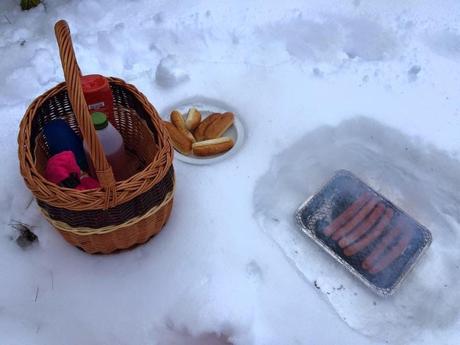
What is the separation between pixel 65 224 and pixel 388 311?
36.7 inches

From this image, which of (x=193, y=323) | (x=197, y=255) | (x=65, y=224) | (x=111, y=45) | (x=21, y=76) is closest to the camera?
(x=65, y=224)

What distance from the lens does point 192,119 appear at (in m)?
1.67

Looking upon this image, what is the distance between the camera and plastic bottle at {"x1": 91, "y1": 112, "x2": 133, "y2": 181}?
1.23 m

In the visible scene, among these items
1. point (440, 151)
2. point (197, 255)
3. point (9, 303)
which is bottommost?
point (9, 303)

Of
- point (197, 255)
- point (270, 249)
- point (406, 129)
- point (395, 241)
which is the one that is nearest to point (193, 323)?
point (197, 255)

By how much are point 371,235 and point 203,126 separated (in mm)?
683

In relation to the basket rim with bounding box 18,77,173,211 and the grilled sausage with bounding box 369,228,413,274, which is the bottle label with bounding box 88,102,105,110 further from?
the grilled sausage with bounding box 369,228,413,274

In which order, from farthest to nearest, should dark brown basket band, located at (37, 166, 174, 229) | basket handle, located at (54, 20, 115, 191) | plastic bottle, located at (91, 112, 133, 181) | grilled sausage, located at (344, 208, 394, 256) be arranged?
grilled sausage, located at (344, 208, 394, 256), plastic bottle, located at (91, 112, 133, 181), dark brown basket band, located at (37, 166, 174, 229), basket handle, located at (54, 20, 115, 191)

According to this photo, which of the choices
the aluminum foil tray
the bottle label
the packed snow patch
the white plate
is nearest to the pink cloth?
the bottle label

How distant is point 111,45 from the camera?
1.87m

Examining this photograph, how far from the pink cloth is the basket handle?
0.17m

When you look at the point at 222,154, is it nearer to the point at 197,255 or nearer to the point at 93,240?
the point at 197,255

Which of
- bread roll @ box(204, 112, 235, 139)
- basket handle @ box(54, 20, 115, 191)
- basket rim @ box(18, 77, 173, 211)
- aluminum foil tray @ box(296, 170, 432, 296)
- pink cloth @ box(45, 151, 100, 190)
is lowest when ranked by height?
aluminum foil tray @ box(296, 170, 432, 296)

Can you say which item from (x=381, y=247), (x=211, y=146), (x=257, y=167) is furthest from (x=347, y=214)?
(x=211, y=146)
